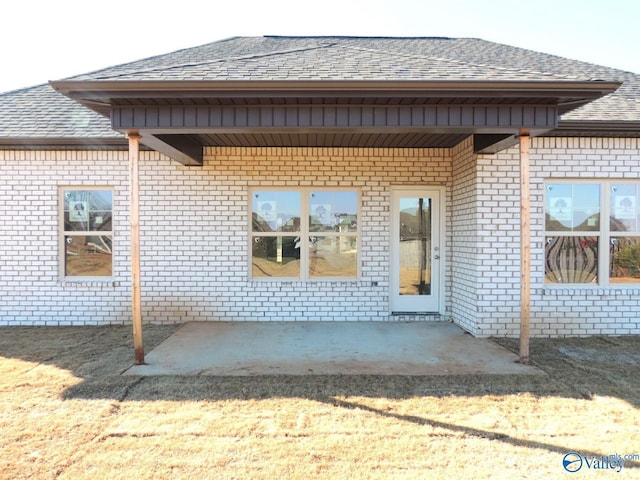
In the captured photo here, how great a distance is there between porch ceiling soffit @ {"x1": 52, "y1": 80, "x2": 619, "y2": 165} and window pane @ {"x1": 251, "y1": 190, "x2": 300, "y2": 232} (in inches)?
99.0

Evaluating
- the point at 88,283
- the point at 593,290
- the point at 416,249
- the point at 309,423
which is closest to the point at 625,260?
the point at 593,290

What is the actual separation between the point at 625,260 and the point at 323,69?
5.49 meters

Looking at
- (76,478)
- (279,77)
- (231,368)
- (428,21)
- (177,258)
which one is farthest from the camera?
(428,21)

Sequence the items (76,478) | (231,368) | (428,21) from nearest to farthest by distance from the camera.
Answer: (76,478) < (231,368) < (428,21)

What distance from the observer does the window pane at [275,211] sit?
22.5 feet

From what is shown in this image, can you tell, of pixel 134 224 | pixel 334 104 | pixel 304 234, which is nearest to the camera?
pixel 334 104

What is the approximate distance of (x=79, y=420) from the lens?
3279 mm

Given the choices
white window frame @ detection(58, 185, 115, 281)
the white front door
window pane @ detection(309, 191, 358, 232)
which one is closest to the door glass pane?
the white front door

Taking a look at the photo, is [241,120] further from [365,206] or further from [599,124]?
[599,124]

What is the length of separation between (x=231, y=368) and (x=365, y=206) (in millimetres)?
3526

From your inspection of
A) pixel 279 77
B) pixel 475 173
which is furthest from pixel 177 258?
pixel 475 173

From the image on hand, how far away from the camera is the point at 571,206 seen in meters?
6.07

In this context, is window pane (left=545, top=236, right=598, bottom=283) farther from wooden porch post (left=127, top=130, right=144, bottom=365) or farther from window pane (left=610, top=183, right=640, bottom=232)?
wooden porch post (left=127, top=130, right=144, bottom=365)
